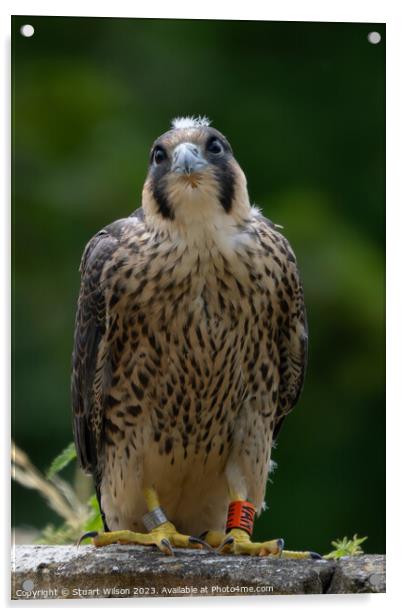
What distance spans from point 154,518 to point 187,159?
51.9 inches

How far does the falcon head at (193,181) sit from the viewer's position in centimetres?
596

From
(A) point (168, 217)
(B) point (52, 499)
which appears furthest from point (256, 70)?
(B) point (52, 499)

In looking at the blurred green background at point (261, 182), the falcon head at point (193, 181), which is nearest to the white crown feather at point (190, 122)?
the falcon head at point (193, 181)

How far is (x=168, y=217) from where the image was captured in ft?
19.9

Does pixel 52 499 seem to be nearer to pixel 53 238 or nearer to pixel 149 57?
pixel 53 238

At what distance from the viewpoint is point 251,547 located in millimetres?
6191

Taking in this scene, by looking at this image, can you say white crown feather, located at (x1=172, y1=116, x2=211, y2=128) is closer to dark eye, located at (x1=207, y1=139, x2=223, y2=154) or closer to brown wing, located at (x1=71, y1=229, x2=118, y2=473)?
dark eye, located at (x1=207, y1=139, x2=223, y2=154)

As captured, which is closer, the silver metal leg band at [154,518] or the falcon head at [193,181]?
the falcon head at [193,181]

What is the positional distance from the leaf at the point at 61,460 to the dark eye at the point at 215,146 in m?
1.28

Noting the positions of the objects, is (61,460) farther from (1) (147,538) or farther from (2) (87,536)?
(1) (147,538)

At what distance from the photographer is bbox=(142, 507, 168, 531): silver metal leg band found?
20.6 feet

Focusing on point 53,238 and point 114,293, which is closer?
point 114,293

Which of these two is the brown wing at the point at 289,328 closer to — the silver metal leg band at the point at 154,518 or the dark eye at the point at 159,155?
the dark eye at the point at 159,155
